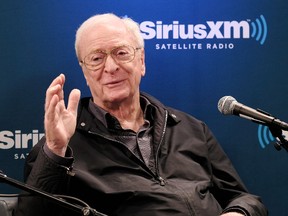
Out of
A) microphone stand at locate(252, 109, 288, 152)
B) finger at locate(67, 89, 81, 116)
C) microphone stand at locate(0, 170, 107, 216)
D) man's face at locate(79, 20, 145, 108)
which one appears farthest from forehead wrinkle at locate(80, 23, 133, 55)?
microphone stand at locate(0, 170, 107, 216)

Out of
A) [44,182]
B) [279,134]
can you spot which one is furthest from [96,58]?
[279,134]

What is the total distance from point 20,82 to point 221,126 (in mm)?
988

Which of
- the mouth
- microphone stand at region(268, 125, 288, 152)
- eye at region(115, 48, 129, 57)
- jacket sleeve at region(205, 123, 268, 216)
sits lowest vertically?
jacket sleeve at region(205, 123, 268, 216)

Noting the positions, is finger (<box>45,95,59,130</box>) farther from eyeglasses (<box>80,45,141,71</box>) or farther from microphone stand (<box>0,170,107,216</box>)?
eyeglasses (<box>80,45,141,71</box>)

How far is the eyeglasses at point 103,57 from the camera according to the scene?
2.22m

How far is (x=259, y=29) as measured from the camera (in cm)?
253

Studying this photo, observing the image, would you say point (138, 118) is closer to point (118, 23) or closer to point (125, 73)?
point (125, 73)

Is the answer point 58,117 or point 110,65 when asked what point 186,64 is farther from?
point 58,117

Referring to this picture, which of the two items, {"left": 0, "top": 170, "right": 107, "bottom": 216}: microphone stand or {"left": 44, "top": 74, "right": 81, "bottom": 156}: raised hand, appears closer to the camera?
{"left": 0, "top": 170, "right": 107, "bottom": 216}: microphone stand

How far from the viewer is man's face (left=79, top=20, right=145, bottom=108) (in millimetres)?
2221

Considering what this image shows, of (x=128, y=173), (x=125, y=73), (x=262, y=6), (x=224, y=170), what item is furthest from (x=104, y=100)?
(x=262, y=6)

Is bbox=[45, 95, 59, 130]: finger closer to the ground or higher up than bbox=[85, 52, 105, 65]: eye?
closer to the ground

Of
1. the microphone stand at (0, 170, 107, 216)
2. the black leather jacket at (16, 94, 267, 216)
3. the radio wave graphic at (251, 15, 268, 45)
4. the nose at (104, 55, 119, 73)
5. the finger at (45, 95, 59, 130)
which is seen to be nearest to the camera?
the microphone stand at (0, 170, 107, 216)

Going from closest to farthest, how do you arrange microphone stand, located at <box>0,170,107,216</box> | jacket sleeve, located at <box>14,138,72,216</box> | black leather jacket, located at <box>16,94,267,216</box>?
microphone stand, located at <box>0,170,107,216</box> < jacket sleeve, located at <box>14,138,72,216</box> < black leather jacket, located at <box>16,94,267,216</box>
